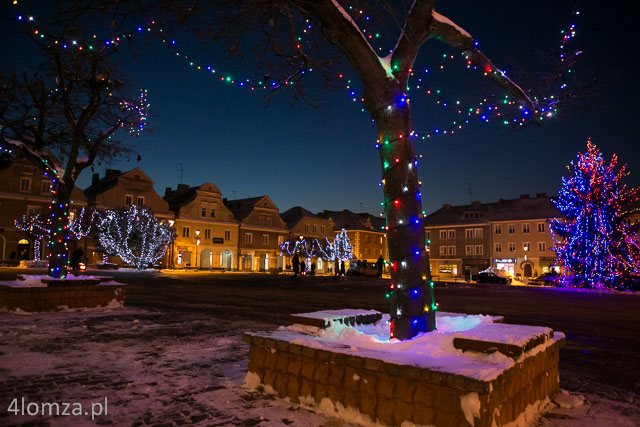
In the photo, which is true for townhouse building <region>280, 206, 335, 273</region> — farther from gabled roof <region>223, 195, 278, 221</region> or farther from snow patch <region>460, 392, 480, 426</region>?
snow patch <region>460, 392, 480, 426</region>

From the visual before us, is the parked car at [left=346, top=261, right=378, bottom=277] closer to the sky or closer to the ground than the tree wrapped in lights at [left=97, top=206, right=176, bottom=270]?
closer to the ground

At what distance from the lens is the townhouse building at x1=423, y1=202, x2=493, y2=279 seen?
54.7m

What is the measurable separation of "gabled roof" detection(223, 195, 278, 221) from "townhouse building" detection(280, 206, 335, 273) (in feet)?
16.4

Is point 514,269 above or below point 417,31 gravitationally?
below

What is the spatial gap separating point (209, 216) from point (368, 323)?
49.4 metres

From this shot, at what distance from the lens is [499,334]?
390 cm

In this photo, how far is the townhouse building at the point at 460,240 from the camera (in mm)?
54719

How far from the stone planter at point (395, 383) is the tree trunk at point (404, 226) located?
3.70ft

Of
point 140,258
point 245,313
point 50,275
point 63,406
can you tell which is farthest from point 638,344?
point 140,258

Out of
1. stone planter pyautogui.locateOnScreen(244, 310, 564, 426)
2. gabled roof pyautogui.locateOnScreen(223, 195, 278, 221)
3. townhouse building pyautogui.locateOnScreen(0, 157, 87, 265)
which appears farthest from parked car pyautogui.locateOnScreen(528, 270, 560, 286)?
townhouse building pyautogui.locateOnScreen(0, 157, 87, 265)

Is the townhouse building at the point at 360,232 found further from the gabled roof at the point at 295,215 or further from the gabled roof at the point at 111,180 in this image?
the gabled roof at the point at 111,180

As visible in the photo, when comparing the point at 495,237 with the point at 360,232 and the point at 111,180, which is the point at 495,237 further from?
the point at 111,180

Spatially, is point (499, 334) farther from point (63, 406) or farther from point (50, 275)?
point (50, 275)

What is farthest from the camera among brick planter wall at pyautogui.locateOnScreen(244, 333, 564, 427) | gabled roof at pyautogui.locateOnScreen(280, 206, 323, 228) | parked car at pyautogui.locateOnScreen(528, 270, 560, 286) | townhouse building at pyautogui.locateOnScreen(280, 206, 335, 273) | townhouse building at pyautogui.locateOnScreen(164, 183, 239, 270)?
gabled roof at pyautogui.locateOnScreen(280, 206, 323, 228)
